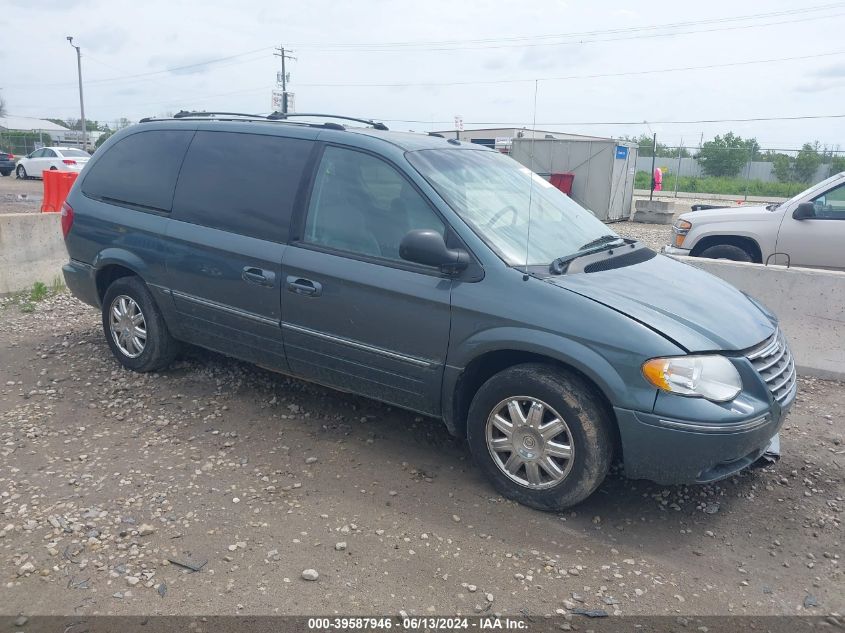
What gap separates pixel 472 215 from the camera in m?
4.01

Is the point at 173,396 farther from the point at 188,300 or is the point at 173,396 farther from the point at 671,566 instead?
the point at 671,566

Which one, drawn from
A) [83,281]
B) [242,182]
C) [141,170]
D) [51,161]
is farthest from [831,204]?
[51,161]

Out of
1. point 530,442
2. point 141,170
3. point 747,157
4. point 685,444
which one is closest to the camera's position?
point 685,444

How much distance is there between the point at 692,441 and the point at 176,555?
2470 millimetres

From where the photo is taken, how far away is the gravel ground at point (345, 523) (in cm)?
308

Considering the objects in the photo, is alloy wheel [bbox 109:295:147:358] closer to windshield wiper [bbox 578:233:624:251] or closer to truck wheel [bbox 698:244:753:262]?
windshield wiper [bbox 578:233:624:251]

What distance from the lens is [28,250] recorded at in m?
7.93

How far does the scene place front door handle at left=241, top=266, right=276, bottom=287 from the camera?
14.5 feet

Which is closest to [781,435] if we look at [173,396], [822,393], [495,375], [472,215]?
[822,393]

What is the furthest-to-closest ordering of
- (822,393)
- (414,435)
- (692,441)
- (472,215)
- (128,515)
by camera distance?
(822,393) < (414,435) < (472,215) < (128,515) < (692,441)

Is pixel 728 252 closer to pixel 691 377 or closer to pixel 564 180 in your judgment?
pixel 691 377

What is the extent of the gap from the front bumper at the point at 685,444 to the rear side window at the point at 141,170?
11.6 ft

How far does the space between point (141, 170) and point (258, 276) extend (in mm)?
1574

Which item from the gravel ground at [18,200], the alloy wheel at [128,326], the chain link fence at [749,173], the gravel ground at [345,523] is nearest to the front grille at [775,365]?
the gravel ground at [345,523]
